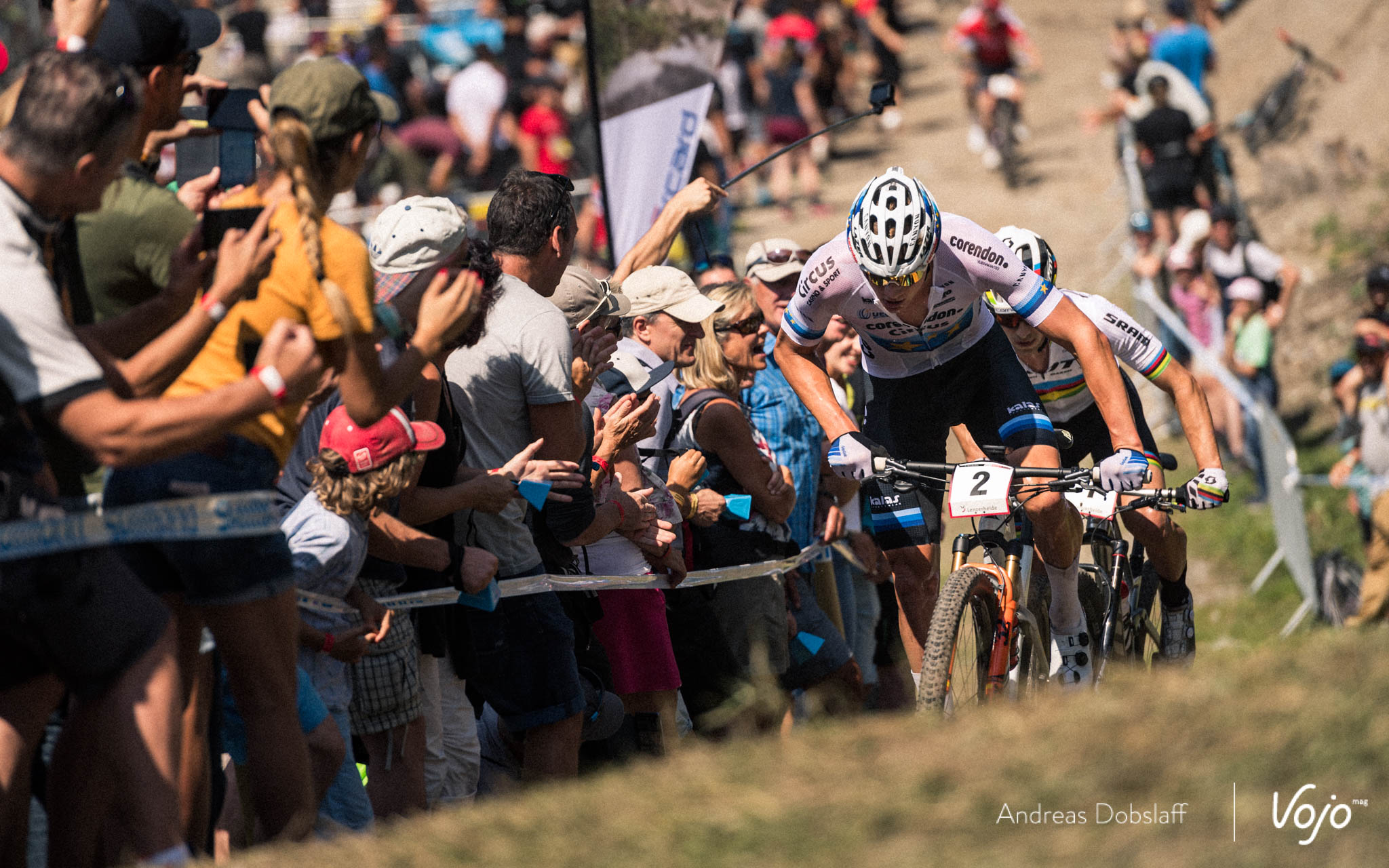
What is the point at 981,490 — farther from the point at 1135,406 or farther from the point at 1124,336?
→ the point at 1135,406

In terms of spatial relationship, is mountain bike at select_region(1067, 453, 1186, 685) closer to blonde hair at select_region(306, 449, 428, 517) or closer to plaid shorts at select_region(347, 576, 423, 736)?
plaid shorts at select_region(347, 576, 423, 736)

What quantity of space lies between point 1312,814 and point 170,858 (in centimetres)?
251

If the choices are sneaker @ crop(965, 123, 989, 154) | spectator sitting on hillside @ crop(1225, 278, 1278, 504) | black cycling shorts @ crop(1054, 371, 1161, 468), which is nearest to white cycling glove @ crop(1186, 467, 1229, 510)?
black cycling shorts @ crop(1054, 371, 1161, 468)

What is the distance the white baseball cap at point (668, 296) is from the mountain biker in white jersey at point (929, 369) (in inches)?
14.0

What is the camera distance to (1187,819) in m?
3.28

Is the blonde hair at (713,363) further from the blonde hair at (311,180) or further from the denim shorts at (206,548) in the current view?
the denim shorts at (206,548)

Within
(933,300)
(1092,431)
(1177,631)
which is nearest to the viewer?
(933,300)

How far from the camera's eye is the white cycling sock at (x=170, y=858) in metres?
3.62

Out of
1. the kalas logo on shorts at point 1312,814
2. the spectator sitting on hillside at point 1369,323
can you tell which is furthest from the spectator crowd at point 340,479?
the spectator sitting on hillside at point 1369,323

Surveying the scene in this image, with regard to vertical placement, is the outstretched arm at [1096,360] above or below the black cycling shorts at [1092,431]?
above

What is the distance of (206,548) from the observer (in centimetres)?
384

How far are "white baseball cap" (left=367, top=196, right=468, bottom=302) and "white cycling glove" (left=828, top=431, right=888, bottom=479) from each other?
1.71 metres

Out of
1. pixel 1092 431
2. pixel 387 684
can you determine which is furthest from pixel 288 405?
pixel 1092 431

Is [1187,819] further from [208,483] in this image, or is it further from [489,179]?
[489,179]
